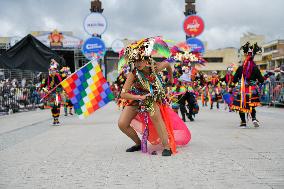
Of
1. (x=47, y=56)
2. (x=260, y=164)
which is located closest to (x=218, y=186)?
(x=260, y=164)

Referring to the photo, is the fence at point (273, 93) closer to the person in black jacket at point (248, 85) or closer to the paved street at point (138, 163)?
the person in black jacket at point (248, 85)

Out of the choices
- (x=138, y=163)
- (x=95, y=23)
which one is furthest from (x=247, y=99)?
(x=95, y=23)

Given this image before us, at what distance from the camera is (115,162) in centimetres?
604

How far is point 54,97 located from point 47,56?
7147 mm

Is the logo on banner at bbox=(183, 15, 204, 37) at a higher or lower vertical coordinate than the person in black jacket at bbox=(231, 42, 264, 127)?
higher

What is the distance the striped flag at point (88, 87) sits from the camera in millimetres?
8742

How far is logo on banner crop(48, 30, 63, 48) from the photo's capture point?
38125 mm

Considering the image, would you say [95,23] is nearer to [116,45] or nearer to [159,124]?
[116,45]

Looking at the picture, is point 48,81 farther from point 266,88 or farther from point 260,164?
point 266,88

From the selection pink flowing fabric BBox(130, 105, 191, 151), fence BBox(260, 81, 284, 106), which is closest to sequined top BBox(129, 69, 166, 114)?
pink flowing fabric BBox(130, 105, 191, 151)

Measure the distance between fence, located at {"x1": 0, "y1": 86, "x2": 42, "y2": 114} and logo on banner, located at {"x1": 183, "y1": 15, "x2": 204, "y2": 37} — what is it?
1061 centimetres

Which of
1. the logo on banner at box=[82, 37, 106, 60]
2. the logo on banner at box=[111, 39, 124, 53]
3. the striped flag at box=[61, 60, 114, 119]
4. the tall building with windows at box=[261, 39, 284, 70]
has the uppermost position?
the tall building with windows at box=[261, 39, 284, 70]

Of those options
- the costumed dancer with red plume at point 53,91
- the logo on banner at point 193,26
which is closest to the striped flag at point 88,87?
the costumed dancer with red plume at point 53,91

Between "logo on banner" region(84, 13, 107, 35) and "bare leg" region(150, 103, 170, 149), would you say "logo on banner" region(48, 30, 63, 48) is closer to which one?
"logo on banner" region(84, 13, 107, 35)
